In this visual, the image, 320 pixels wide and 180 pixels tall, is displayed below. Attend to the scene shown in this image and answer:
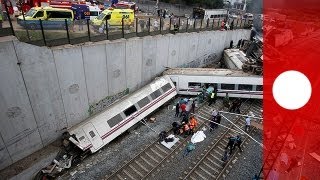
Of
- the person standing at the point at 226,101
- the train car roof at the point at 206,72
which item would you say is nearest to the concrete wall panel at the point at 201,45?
the train car roof at the point at 206,72

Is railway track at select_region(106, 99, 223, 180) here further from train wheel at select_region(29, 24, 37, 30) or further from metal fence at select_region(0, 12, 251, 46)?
train wheel at select_region(29, 24, 37, 30)

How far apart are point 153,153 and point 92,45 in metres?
7.88

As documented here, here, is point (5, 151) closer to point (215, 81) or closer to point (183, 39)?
point (215, 81)

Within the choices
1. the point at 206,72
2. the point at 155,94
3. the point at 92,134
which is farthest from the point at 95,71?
the point at 206,72

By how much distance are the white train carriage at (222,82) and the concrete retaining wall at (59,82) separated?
2650mm

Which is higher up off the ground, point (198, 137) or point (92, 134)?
point (92, 134)

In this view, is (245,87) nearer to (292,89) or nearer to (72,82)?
(72,82)

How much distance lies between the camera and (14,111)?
1271cm

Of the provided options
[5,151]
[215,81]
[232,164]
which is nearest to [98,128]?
[5,151]

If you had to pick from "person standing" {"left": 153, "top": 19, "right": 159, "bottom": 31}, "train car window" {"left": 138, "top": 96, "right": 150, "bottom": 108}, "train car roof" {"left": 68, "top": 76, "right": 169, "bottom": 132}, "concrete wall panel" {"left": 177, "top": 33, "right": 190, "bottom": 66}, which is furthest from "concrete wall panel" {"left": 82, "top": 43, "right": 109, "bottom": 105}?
"concrete wall panel" {"left": 177, "top": 33, "right": 190, "bottom": 66}

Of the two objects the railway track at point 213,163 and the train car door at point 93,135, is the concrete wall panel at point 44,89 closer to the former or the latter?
the train car door at point 93,135

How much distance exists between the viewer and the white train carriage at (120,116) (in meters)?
15.4

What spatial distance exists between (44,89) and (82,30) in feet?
14.8

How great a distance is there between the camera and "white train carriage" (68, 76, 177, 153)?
15352 mm
